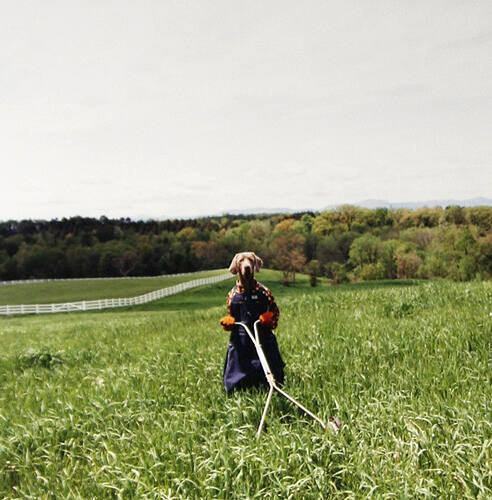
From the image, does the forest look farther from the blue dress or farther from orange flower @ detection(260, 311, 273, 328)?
orange flower @ detection(260, 311, 273, 328)

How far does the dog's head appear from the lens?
4629 millimetres

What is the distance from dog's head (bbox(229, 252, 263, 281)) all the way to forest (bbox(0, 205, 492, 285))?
204 feet

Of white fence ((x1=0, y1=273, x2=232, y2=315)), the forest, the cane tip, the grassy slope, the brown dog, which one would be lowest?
the grassy slope

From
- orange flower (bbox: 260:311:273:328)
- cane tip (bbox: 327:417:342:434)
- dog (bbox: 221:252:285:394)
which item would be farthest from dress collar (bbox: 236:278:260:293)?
cane tip (bbox: 327:417:342:434)

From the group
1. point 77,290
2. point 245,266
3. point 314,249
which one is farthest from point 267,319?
point 314,249

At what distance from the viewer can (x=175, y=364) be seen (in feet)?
19.1

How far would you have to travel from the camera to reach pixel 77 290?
6366 cm

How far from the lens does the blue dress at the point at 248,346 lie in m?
4.51

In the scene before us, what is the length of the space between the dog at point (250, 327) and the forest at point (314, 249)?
203ft

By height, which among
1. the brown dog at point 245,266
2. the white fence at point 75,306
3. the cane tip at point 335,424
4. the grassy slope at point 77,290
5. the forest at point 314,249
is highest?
the brown dog at point 245,266

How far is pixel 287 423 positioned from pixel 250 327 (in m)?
1.33

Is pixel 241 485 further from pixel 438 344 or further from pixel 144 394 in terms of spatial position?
pixel 438 344

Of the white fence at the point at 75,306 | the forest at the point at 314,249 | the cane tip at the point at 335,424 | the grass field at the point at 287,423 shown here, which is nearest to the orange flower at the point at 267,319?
the grass field at the point at 287,423

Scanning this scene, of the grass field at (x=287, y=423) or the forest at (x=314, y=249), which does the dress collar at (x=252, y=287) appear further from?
the forest at (x=314, y=249)
